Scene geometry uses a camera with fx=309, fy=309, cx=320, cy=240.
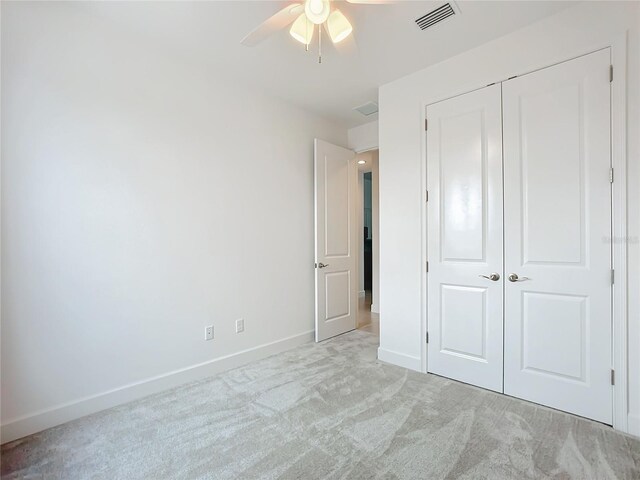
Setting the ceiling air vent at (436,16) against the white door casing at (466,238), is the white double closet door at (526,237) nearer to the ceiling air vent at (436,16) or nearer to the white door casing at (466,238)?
the white door casing at (466,238)

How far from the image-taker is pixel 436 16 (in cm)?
213

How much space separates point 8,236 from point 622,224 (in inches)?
146

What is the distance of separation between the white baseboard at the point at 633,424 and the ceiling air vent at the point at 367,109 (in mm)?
3304

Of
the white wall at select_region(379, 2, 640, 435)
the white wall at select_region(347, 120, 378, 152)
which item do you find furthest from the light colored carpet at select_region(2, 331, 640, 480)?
the white wall at select_region(347, 120, 378, 152)

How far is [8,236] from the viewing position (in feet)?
6.02

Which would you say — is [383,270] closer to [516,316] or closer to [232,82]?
[516,316]

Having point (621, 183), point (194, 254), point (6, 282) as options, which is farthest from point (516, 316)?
point (6, 282)

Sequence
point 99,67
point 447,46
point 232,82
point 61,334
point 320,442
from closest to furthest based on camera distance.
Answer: point 320,442 < point 61,334 < point 99,67 < point 447,46 < point 232,82

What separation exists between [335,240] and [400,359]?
157 centimetres

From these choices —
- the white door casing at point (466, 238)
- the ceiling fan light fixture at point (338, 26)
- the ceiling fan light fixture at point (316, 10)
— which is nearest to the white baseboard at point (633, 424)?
the white door casing at point (466, 238)

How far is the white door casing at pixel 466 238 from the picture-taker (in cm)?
241

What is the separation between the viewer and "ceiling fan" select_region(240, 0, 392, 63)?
168 cm

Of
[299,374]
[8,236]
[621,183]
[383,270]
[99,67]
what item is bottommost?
[299,374]

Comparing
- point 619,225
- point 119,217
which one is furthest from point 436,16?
point 119,217
